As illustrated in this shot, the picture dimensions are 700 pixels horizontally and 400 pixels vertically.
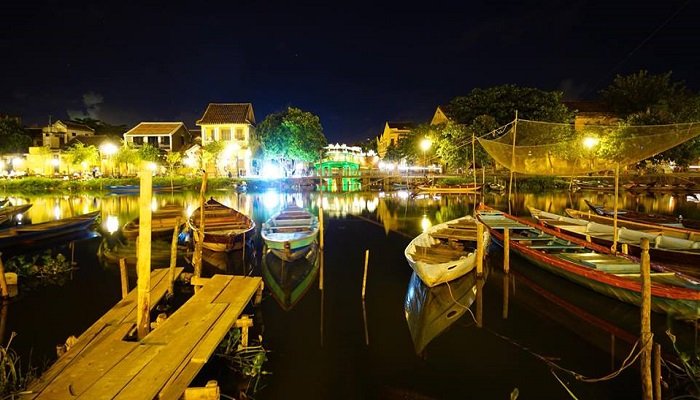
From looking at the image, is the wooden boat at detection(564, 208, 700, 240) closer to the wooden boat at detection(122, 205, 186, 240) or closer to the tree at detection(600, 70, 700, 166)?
the wooden boat at detection(122, 205, 186, 240)

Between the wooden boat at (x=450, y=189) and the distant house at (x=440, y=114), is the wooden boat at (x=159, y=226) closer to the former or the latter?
the wooden boat at (x=450, y=189)

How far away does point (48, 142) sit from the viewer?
4691cm

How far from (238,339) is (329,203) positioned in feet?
76.0

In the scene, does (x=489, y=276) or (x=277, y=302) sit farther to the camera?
(x=489, y=276)

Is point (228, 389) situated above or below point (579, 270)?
below

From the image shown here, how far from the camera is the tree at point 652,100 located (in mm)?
33188

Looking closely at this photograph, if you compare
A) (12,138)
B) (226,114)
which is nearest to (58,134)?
(12,138)

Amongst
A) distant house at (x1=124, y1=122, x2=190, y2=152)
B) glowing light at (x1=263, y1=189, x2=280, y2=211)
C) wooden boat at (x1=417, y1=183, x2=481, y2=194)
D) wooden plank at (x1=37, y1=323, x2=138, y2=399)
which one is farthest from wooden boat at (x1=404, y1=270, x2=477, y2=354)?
distant house at (x1=124, y1=122, x2=190, y2=152)

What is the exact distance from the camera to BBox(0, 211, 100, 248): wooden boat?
13.7m

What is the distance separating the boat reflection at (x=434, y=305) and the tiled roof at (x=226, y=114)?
121 feet

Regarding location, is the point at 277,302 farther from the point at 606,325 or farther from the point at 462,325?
the point at 606,325

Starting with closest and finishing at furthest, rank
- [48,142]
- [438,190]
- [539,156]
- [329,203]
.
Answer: [539,156] → [329,203] → [438,190] → [48,142]

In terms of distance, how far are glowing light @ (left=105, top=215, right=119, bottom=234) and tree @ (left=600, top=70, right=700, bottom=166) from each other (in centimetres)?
3838

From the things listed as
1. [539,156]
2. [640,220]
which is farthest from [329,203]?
[640,220]
